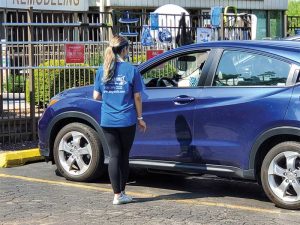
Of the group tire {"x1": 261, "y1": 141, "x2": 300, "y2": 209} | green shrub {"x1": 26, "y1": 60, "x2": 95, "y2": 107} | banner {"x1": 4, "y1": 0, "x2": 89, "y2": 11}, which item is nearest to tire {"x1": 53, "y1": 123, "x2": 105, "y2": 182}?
tire {"x1": 261, "y1": 141, "x2": 300, "y2": 209}

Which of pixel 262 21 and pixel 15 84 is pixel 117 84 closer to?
pixel 15 84

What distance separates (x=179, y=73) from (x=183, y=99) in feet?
1.99

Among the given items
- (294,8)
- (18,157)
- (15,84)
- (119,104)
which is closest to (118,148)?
(119,104)

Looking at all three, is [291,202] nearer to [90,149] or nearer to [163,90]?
[163,90]

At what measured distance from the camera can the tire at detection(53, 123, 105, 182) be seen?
23.6 feet

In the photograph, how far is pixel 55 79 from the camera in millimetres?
11242

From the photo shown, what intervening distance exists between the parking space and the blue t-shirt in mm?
889

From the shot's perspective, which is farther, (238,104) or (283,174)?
(238,104)

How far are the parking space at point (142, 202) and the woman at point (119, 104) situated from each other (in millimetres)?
419

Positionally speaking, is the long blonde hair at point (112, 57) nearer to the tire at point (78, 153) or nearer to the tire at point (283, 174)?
the tire at point (78, 153)

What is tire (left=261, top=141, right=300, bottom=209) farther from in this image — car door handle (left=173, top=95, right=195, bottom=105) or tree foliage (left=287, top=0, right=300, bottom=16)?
tree foliage (left=287, top=0, right=300, bottom=16)

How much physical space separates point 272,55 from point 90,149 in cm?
238

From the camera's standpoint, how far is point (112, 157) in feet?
20.9

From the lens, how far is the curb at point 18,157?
857cm
